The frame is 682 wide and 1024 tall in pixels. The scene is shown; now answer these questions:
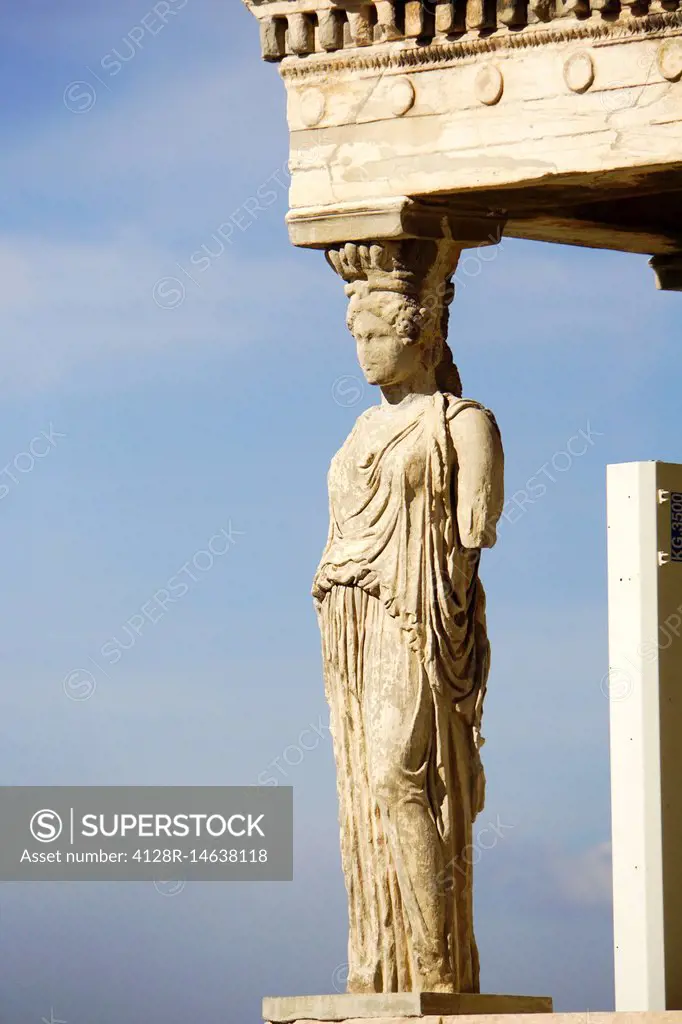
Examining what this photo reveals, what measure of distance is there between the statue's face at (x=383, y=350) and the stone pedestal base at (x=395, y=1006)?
2732mm

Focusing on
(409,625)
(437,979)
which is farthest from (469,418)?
(437,979)

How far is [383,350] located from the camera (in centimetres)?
1212

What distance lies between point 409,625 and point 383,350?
125 centimetres

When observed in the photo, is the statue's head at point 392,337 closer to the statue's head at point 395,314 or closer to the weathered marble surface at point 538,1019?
the statue's head at point 395,314

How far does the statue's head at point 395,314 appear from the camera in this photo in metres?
12.1

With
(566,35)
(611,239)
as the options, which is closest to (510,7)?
(566,35)

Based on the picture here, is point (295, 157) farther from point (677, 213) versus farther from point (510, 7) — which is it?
point (677, 213)

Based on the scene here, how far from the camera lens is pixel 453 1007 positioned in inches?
459

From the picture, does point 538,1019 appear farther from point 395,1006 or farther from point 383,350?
point 383,350

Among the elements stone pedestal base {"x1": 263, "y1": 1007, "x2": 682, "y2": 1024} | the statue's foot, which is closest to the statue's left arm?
the statue's foot

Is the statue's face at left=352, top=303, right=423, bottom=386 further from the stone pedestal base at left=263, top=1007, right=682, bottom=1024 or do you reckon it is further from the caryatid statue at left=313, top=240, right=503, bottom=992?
the stone pedestal base at left=263, top=1007, right=682, bottom=1024

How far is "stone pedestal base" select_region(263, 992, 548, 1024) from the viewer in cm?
1159

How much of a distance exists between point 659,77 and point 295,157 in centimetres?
191

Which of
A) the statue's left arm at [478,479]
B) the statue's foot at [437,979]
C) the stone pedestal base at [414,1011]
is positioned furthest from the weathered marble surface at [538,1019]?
the statue's left arm at [478,479]
